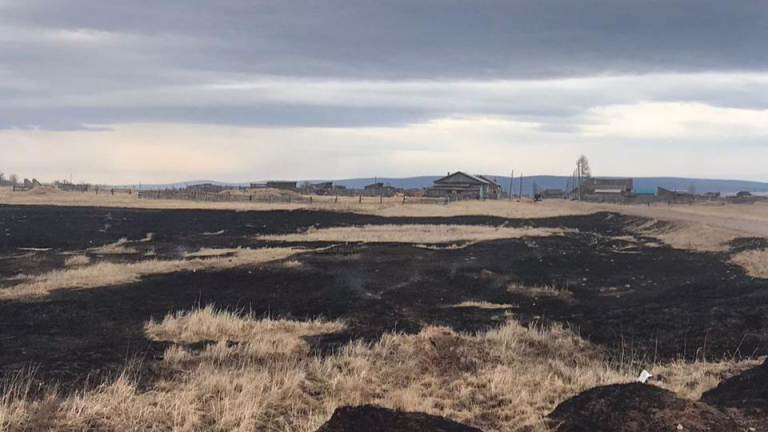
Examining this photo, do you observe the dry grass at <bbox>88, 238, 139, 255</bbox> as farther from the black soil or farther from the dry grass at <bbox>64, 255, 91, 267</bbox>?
the dry grass at <bbox>64, 255, 91, 267</bbox>

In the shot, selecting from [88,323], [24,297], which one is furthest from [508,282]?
[24,297]

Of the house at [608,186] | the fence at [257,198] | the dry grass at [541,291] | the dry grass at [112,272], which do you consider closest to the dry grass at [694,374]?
the dry grass at [541,291]

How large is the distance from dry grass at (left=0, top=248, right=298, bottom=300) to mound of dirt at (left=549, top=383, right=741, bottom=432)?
15.0 m

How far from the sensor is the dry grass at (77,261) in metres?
22.7

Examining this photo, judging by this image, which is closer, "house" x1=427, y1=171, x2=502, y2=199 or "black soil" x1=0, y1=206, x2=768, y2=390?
"black soil" x1=0, y1=206, x2=768, y2=390

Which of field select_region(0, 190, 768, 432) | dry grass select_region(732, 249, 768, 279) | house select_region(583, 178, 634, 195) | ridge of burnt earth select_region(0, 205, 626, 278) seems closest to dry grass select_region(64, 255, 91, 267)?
field select_region(0, 190, 768, 432)

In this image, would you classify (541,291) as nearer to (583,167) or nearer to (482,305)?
(482,305)

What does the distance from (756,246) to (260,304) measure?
21685mm

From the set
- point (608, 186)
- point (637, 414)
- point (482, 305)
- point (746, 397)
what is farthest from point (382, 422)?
point (608, 186)

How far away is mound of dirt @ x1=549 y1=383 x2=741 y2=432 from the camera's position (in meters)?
5.25

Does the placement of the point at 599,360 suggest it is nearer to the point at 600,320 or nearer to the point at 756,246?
the point at 600,320

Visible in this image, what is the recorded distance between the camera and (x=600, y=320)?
545 inches

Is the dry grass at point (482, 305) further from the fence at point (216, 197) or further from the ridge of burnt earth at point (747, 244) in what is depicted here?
the fence at point (216, 197)

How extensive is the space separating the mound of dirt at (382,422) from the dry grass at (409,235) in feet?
95.9
